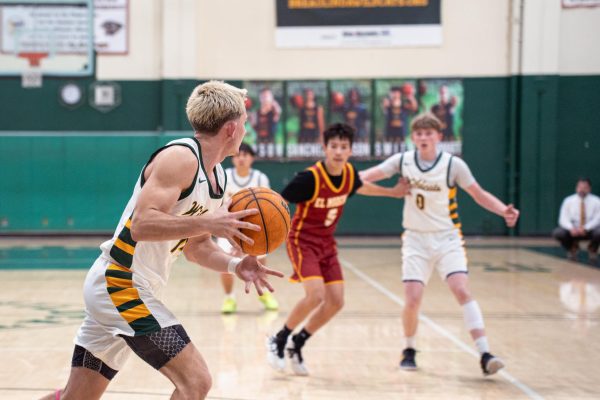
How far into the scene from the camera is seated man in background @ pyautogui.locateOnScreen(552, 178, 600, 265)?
514 inches

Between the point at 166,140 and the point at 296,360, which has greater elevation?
the point at 166,140

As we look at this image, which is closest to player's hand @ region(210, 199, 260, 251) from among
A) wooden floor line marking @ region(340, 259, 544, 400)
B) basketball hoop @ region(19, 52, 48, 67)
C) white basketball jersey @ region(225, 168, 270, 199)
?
wooden floor line marking @ region(340, 259, 544, 400)

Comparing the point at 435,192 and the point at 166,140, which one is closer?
the point at 435,192

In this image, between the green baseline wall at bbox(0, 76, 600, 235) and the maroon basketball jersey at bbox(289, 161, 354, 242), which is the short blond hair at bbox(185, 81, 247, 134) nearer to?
the maroon basketball jersey at bbox(289, 161, 354, 242)

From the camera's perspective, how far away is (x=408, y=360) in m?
6.11

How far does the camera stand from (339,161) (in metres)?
6.20

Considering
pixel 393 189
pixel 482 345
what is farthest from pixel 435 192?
pixel 482 345

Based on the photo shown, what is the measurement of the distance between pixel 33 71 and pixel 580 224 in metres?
9.82

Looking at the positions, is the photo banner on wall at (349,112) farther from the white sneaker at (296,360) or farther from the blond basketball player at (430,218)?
the white sneaker at (296,360)

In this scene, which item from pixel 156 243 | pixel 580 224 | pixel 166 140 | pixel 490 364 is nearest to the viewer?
pixel 156 243

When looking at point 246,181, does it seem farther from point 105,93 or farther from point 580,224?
point 105,93

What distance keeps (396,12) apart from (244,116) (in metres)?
13.4

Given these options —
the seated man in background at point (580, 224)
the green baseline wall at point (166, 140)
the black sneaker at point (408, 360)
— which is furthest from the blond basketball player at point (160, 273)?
the green baseline wall at point (166, 140)

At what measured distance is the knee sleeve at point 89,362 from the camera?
3.52 m
